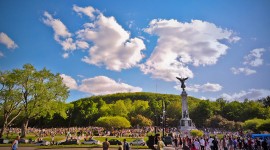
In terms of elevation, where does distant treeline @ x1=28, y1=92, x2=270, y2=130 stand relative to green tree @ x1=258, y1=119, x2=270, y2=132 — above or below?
above

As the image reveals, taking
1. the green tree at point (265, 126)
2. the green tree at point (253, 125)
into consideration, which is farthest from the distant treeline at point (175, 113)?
the green tree at point (265, 126)

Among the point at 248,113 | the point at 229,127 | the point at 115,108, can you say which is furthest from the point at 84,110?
the point at 248,113

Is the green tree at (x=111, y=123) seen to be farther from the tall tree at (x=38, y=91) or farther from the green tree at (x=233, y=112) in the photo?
the green tree at (x=233, y=112)

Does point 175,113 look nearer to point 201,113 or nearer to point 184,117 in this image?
point 201,113

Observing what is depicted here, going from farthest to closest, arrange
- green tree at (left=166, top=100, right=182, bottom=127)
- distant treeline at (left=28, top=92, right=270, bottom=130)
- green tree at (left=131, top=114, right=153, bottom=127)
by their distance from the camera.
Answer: green tree at (left=166, top=100, right=182, bottom=127)
green tree at (left=131, top=114, right=153, bottom=127)
distant treeline at (left=28, top=92, right=270, bottom=130)

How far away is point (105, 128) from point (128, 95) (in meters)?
101

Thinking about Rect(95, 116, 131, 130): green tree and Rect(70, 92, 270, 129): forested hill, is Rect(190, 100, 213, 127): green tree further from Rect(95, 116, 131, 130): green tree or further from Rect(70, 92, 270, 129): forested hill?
Rect(95, 116, 131, 130): green tree

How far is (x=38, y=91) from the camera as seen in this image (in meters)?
51.1

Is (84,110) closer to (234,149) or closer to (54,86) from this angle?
(54,86)

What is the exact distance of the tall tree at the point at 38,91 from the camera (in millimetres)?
50969

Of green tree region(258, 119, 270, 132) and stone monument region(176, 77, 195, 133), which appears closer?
stone monument region(176, 77, 195, 133)

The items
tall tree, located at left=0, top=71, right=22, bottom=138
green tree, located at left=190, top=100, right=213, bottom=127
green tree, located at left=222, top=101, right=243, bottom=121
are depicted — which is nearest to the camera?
tall tree, located at left=0, top=71, right=22, bottom=138

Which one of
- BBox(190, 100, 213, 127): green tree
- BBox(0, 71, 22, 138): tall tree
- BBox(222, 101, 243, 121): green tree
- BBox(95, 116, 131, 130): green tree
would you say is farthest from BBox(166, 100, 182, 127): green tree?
BBox(0, 71, 22, 138): tall tree

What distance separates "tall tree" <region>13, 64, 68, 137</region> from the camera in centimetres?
5097
